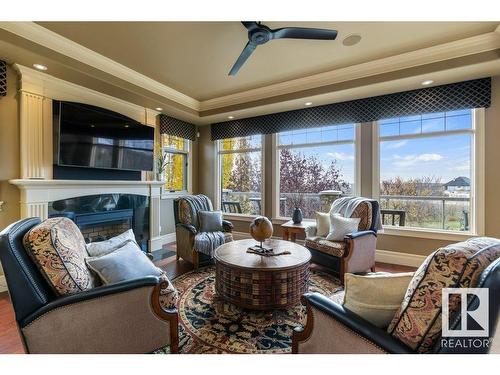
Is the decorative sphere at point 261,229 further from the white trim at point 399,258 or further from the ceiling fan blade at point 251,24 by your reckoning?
the white trim at point 399,258

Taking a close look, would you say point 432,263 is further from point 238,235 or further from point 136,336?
point 238,235

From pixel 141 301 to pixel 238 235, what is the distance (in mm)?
3604

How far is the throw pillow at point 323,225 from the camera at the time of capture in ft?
10.5

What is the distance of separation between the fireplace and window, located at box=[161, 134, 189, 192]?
0.84 metres

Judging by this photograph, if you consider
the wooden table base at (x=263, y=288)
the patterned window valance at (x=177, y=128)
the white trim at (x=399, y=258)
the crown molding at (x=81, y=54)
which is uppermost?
the crown molding at (x=81, y=54)

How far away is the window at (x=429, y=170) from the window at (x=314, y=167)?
0.51 meters

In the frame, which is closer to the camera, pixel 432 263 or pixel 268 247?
pixel 432 263

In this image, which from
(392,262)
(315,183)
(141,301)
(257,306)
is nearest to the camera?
(141,301)

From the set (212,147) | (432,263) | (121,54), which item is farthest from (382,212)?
(121,54)

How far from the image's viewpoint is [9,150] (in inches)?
106

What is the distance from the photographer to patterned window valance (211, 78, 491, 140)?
3.04 m

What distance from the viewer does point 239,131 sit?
190 inches

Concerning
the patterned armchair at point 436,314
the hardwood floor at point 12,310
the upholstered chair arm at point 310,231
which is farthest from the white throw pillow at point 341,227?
the patterned armchair at point 436,314
